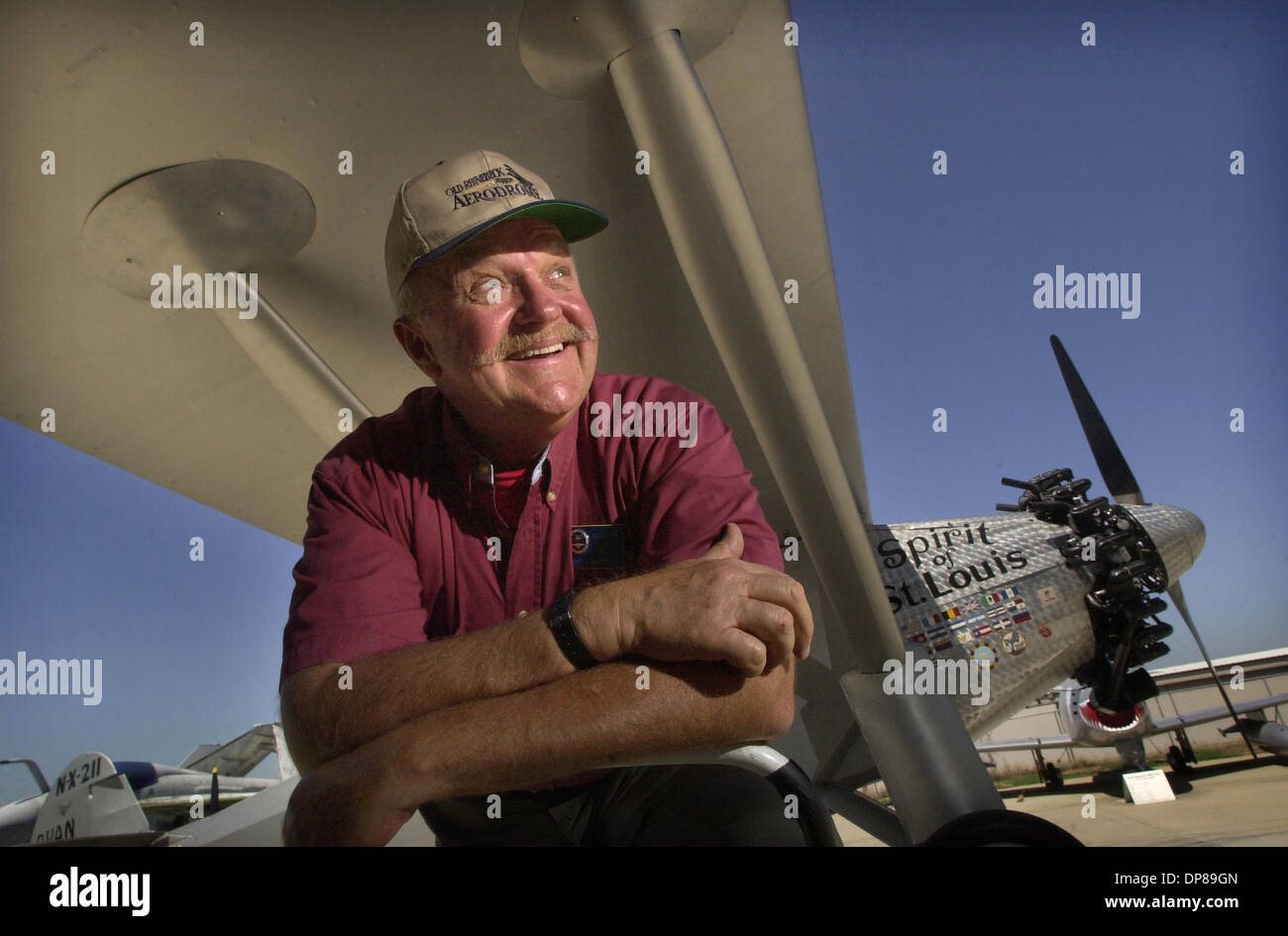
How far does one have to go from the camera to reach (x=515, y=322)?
4.52ft

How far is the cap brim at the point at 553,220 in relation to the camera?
129cm

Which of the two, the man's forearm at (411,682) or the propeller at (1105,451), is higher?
the propeller at (1105,451)

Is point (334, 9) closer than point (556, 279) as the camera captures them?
No

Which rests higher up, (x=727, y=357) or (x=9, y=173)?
(x=9, y=173)

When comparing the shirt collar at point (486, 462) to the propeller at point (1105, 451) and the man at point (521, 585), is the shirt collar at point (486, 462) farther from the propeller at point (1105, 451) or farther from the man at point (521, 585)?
the propeller at point (1105, 451)

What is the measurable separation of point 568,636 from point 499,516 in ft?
1.38

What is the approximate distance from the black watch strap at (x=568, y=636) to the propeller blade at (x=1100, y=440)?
6494 millimetres

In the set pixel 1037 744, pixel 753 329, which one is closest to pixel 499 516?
pixel 753 329

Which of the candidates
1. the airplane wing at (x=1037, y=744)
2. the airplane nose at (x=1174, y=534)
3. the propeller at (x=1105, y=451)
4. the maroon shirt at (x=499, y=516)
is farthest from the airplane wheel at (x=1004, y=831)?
the airplane wing at (x=1037, y=744)

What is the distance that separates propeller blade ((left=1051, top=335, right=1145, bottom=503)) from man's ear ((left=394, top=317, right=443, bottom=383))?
20.6 ft

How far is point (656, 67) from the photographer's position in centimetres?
284
